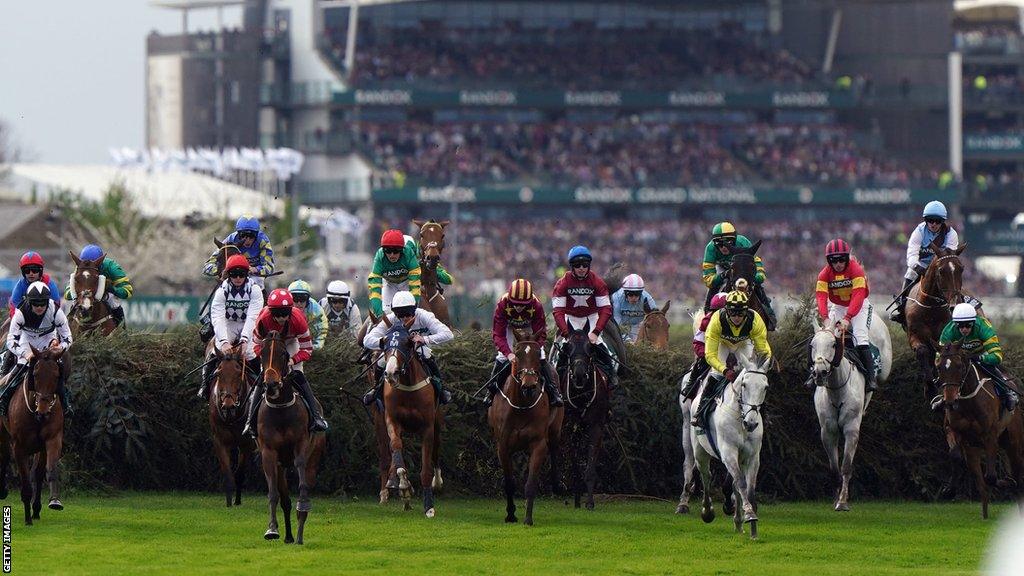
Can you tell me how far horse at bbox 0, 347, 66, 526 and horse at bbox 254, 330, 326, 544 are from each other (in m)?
2.11

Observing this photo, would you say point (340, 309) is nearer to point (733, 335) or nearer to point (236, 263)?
point (236, 263)

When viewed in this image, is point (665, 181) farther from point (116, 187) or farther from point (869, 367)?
point (869, 367)

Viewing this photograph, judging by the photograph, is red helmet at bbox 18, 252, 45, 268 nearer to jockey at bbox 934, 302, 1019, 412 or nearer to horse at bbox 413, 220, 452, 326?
horse at bbox 413, 220, 452, 326

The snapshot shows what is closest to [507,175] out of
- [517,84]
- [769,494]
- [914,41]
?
[517,84]

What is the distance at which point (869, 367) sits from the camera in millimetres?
18641

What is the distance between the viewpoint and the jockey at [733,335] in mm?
15852

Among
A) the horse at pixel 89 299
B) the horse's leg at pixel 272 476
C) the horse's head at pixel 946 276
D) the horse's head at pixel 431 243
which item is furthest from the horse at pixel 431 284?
the horse's head at pixel 946 276

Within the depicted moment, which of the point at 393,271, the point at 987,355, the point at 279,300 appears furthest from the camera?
the point at 393,271

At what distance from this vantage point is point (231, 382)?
16.7m

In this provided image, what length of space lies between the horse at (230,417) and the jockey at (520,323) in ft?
7.26

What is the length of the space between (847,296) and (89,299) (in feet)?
25.1

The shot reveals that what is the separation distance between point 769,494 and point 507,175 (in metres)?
53.8

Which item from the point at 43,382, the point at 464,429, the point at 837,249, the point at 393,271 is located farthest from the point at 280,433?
the point at 837,249

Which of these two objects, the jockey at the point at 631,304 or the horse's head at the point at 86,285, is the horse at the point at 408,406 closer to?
the horse's head at the point at 86,285
